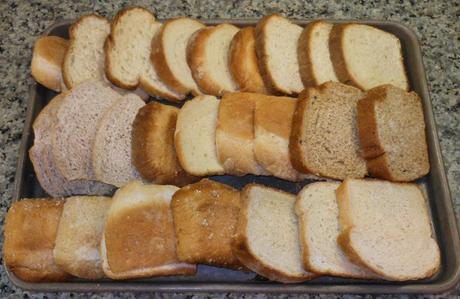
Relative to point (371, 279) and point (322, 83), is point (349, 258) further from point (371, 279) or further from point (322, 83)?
point (322, 83)

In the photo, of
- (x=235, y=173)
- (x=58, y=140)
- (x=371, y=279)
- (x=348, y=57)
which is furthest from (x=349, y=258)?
(x=58, y=140)

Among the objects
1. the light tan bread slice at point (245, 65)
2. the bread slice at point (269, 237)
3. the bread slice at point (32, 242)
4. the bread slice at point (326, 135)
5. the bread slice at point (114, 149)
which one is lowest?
the bread slice at point (32, 242)

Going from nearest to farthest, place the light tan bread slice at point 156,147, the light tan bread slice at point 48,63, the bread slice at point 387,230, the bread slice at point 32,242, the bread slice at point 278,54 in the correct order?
the bread slice at point 387,230, the bread slice at point 32,242, the light tan bread slice at point 156,147, the bread slice at point 278,54, the light tan bread slice at point 48,63

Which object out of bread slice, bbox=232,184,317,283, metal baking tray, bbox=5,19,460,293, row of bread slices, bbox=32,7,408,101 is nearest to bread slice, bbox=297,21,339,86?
row of bread slices, bbox=32,7,408,101

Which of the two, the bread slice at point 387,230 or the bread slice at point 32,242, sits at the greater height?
the bread slice at point 387,230

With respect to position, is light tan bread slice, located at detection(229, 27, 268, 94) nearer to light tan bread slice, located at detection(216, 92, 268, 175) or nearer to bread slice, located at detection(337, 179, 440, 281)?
light tan bread slice, located at detection(216, 92, 268, 175)

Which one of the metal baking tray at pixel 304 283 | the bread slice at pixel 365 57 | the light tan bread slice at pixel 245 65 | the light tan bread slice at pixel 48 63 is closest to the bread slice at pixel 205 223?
the metal baking tray at pixel 304 283

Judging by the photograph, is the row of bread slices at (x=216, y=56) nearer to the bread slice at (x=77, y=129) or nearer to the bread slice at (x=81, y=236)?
the bread slice at (x=77, y=129)

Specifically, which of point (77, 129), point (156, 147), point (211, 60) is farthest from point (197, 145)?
point (77, 129)
